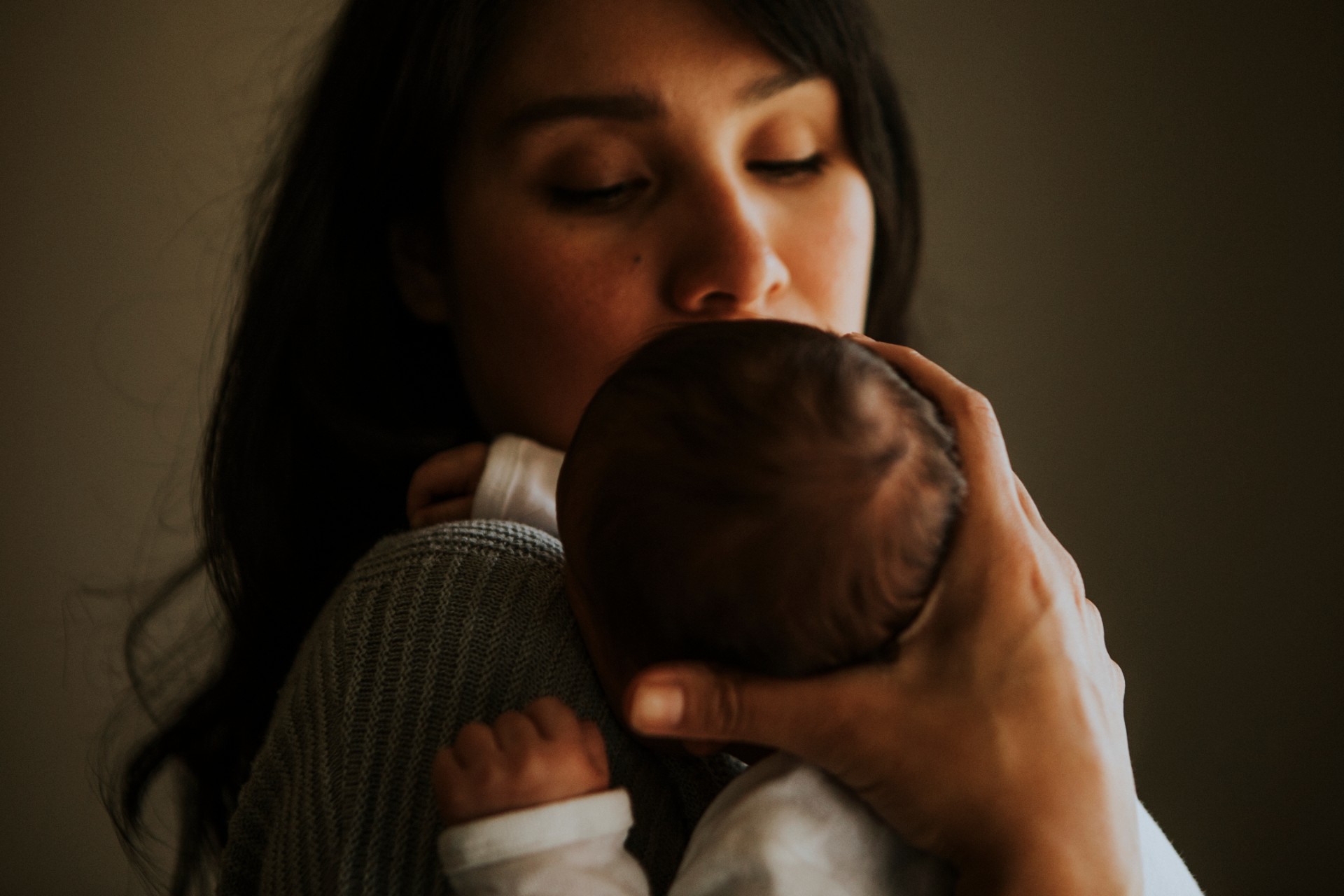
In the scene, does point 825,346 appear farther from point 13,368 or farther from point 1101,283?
point 13,368

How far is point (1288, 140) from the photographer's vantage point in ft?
6.45

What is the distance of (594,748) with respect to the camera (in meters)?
0.72

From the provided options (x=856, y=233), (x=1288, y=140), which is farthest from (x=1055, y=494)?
(x=856, y=233)

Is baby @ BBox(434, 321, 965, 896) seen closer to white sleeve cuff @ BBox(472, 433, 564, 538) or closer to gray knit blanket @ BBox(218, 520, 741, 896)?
gray knit blanket @ BBox(218, 520, 741, 896)

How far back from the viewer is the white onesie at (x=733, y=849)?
66 centimetres

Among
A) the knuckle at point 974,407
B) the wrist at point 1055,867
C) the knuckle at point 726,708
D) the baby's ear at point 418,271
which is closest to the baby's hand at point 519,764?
the knuckle at point 726,708

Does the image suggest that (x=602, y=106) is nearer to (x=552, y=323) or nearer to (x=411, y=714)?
(x=552, y=323)

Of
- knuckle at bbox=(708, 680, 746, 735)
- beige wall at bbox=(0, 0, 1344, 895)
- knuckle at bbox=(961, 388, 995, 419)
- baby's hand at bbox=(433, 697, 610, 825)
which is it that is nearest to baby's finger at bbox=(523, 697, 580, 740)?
baby's hand at bbox=(433, 697, 610, 825)

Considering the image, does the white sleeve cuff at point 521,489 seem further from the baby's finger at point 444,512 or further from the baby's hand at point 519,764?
the baby's hand at point 519,764

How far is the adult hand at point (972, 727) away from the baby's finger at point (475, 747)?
108mm

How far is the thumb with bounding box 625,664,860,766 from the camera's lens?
66cm

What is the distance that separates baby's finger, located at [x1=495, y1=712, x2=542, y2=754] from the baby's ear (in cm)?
64

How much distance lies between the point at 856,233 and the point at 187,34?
1.62 m

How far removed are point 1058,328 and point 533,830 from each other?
1821mm
